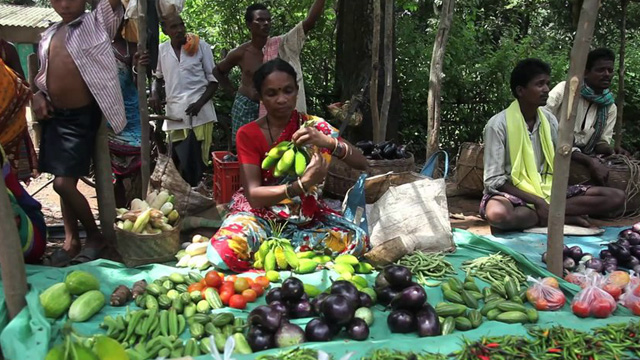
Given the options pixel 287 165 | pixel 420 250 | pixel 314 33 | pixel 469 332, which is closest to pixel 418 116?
pixel 314 33

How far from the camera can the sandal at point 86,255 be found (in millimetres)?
3684

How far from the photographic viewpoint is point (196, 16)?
9539 mm

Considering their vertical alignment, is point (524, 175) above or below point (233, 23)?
below

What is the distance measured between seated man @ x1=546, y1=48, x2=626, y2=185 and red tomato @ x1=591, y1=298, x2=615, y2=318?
8.40 feet

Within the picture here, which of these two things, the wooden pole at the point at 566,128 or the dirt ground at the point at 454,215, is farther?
the dirt ground at the point at 454,215

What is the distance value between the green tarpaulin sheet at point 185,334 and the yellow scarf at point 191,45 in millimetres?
2460

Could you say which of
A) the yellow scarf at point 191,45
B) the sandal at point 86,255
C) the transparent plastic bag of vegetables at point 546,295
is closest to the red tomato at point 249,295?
the sandal at point 86,255

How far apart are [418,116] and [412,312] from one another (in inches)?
258

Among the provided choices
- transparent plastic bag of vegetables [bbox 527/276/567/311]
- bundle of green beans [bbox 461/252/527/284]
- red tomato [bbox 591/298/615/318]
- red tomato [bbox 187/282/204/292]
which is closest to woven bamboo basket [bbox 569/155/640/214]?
bundle of green beans [bbox 461/252/527/284]

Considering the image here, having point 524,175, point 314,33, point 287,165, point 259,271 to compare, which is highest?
point 314,33

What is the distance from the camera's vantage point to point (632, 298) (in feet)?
9.77

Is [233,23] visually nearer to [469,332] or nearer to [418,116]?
[418,116]

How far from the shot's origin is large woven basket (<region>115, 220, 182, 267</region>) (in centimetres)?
362

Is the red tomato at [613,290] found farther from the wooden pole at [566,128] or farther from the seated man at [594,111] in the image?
the seated man at [594,111]
